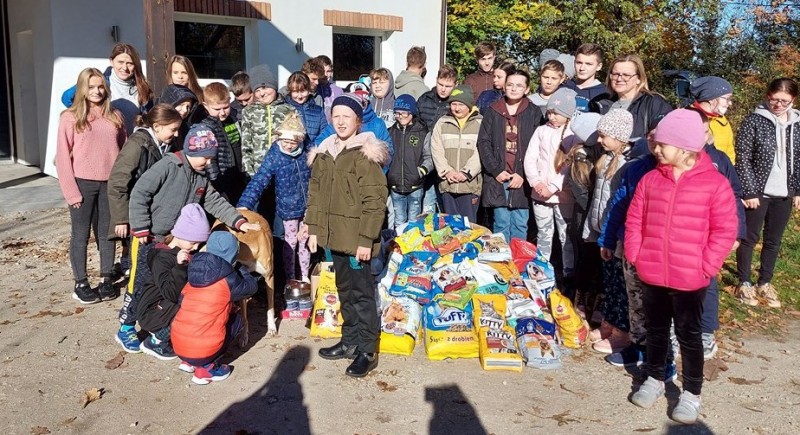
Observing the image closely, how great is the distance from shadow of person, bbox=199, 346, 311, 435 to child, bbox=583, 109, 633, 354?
90.5 inches

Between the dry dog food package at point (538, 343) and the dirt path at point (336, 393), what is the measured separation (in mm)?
80

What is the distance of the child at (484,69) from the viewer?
802cm

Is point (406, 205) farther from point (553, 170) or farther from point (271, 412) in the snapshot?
point (271, 412)

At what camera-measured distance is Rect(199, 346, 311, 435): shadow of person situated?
388 centimetres

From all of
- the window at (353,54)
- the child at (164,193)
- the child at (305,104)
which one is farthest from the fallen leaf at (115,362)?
the window at (353,54)

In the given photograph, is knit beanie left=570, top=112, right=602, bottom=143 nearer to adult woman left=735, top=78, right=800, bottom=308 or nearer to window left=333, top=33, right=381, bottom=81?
adult woman left=735, top=78, right=800, bottom=308

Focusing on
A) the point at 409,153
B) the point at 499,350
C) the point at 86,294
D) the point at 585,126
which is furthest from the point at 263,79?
the point at 499,350

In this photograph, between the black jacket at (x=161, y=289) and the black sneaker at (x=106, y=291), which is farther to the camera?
the black sneaker at (x=106, y=291)

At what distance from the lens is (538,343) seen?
4832 millimetres

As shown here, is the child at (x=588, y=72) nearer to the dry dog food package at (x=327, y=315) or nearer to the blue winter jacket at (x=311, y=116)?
the blue winter jacket at (x=311, y=116)

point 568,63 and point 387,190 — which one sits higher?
point 568,63

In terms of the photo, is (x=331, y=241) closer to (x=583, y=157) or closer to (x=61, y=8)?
(x=583, y=157)

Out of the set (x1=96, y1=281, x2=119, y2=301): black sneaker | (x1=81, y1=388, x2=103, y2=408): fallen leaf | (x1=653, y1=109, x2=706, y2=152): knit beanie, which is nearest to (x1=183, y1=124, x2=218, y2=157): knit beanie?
(x1=81, y1=388, x2=103, y2=408): fallen leaf

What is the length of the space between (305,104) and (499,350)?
3012mm
